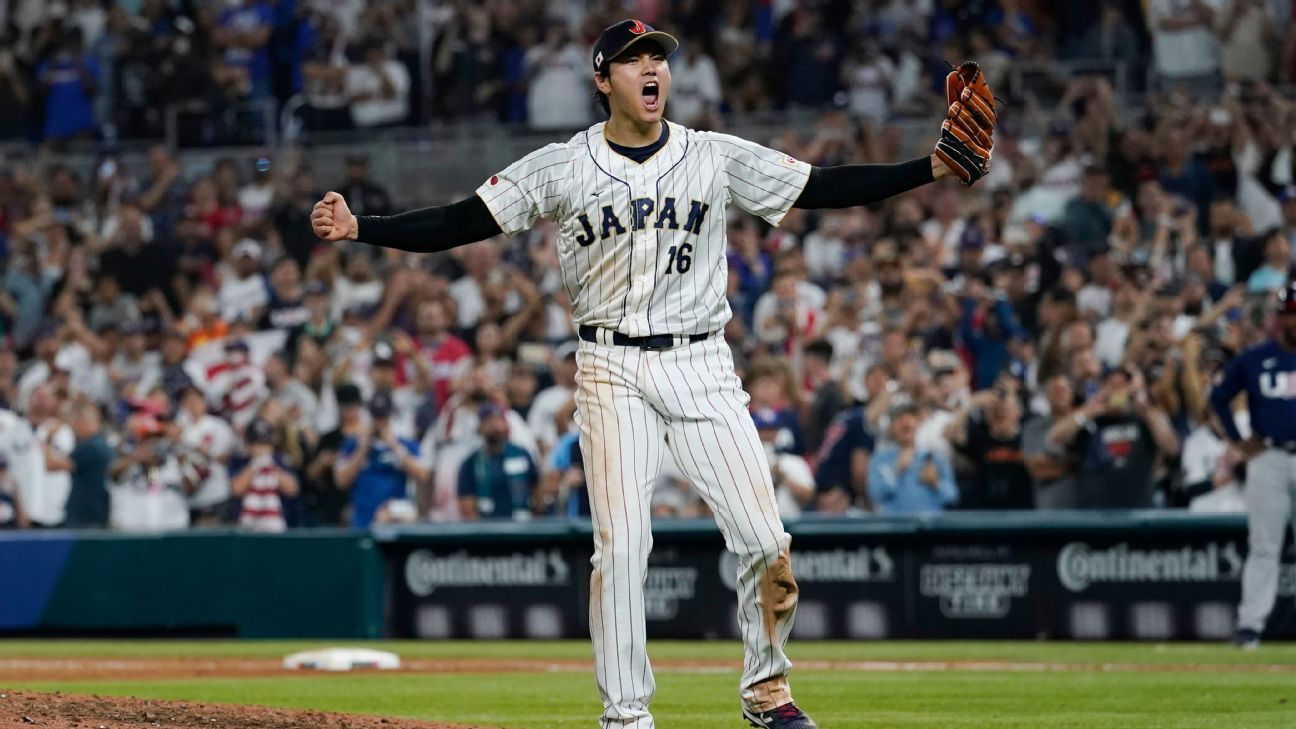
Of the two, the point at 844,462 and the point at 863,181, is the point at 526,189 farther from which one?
the point at 844,462

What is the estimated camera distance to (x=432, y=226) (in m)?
6.30

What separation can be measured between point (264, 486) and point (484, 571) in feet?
6.71

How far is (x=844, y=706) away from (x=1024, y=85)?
10.1 meters

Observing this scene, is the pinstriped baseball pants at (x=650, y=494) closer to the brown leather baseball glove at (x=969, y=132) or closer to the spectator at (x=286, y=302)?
the brown leather baseball glove at (x=969, y=132)

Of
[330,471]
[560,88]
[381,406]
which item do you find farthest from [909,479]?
[560,88]

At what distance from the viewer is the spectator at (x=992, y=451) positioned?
13.5m

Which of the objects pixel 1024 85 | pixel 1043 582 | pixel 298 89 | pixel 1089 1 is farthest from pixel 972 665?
pixel 298 89

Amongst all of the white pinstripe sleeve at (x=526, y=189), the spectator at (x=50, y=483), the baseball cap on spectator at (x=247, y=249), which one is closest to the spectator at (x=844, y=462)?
the spectator at (x=50, y=483)

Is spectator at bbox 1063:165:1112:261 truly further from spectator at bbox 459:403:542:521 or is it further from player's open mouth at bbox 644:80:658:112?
player's open mouth at bbox 644:80:658:112

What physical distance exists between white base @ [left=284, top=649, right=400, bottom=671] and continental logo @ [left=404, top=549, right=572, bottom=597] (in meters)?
2.43

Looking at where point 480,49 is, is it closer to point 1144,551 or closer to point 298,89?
point 298,89

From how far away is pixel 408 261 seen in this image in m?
17.7

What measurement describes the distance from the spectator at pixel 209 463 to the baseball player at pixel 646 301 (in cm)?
983

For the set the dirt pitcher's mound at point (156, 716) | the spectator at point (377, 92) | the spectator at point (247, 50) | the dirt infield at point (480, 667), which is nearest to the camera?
the dirt pitcher's mound at point (156, 716)
